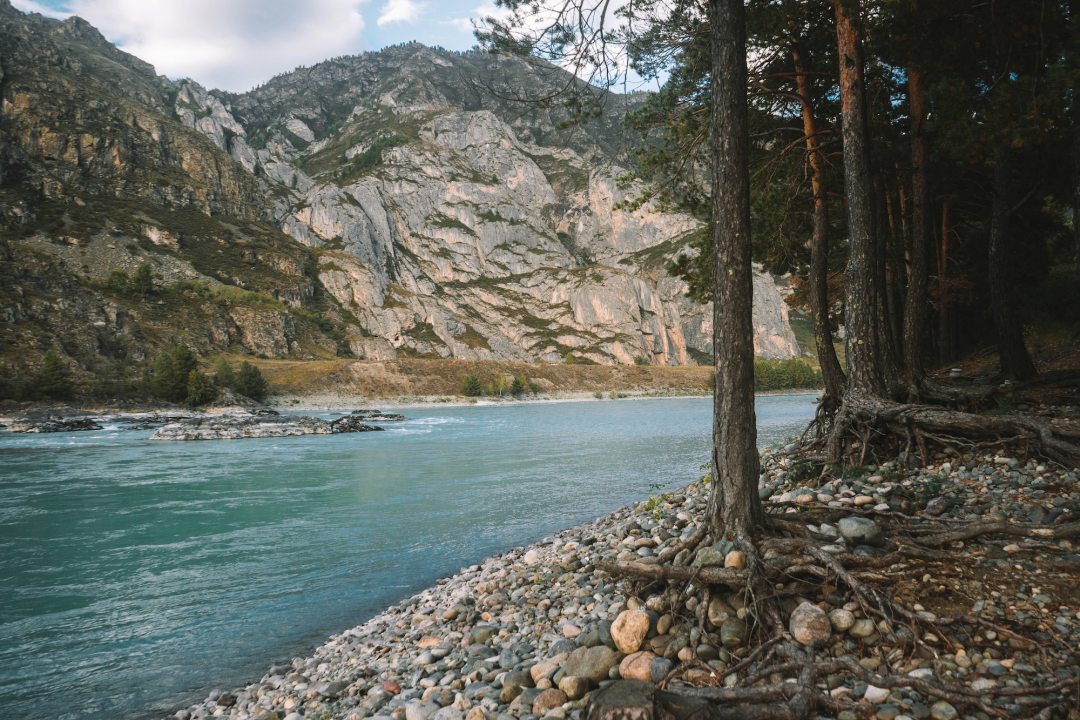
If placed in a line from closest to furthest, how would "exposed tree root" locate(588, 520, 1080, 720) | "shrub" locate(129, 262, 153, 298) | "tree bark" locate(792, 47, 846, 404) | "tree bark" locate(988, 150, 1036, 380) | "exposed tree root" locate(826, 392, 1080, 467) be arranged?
1. "exposed tree root" locate(588, 520, 1080, 720)
2. "exposed tree root" locate(826, 392, 1080, 467)
3. "tree bark" locate(792, 47, 846, 404)
4. "tree bark" locate(988, 150, 1036, 380)
5. "shrub" locate(129, 262, 153, 298)

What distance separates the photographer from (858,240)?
9.47 metres

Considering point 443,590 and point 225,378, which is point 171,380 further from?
point 443,590

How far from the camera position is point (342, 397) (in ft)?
335

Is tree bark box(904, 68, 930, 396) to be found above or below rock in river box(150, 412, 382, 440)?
above

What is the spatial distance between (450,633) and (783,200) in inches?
510

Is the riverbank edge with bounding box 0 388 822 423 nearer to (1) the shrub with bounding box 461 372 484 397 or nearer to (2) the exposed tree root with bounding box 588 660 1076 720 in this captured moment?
(1) the shrub with bounding box 461 372 484 397

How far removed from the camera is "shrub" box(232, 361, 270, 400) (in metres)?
83.0

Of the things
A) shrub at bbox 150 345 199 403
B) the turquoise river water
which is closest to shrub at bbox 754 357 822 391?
shrub at bbox 150 345 199 403

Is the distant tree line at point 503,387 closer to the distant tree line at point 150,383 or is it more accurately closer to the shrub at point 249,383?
the shrub at point 249,383

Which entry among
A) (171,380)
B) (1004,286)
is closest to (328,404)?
(171,380)

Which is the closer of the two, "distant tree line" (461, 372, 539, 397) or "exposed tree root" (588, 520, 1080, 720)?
"exposed tree root" (588, 520, 1080, 720)

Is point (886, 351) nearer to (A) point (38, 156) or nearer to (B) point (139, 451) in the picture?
(B) point (139, 451)

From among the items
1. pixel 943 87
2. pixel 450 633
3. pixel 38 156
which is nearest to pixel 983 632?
pixel 450 633

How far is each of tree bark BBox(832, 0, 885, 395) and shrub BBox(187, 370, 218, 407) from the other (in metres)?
82.3
